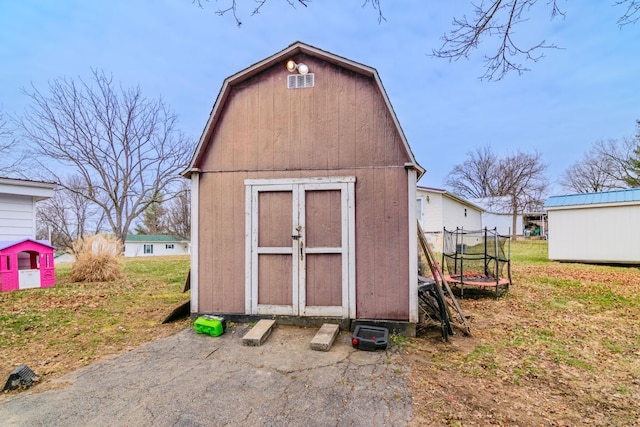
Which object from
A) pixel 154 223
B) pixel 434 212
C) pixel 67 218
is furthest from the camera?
pixel 154 223

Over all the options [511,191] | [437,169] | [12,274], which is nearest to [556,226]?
[12,274]

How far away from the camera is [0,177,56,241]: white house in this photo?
25.1 ft

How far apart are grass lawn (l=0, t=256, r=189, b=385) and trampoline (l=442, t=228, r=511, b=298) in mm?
5823

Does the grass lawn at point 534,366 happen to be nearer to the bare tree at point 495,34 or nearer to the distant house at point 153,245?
the bare tree at point 495,34

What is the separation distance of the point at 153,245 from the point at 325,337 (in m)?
36.6

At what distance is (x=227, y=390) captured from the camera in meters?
2.76

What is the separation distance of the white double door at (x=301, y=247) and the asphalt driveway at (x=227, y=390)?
0.71 metres

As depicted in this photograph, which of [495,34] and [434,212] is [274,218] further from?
[434,212]

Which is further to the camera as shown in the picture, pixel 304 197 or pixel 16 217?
pixel 16 217

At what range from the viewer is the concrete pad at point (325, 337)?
11.8 ft

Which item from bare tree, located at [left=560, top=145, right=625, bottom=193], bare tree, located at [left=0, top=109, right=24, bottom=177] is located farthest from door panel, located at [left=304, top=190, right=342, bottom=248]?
bare tree, located at [left=560, top=145, right=625, bottom=193]

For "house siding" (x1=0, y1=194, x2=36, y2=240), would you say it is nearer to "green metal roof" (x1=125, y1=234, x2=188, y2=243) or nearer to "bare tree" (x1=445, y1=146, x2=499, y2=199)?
"green metal roof" (x1=125, y1=234, x2=188, y2=243)

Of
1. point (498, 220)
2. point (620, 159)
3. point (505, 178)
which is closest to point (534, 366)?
point (620, 159)

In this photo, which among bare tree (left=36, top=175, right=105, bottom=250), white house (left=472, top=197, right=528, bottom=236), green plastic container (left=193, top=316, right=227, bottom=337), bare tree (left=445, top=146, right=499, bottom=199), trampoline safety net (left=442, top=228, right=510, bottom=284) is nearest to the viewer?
green plastic container (left=193, top=316, right=227, bottom=337)
